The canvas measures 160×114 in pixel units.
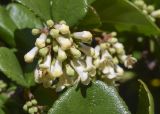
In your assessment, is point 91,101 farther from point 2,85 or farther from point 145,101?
point 2,85

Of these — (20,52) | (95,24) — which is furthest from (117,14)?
(20,52)

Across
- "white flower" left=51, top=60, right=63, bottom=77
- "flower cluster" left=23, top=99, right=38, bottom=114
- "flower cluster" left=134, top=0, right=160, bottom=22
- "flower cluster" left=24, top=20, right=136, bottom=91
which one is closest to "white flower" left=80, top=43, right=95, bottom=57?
"flower cluster" left=24, top=20, right=136, bottom=91

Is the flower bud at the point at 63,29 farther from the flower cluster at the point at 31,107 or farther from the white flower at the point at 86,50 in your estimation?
the flower cluster at the point at 31,107

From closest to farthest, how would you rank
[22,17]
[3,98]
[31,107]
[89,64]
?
[89,64], [31,107], [3,98], [22,17]

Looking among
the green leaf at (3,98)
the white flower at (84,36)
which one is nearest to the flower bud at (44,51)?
the white flower at (84,36)

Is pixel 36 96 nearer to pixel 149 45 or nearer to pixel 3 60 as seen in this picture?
pixel 3 60

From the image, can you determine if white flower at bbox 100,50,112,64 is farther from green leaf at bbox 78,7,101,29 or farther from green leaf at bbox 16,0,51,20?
green leaf at bbox 16,0,51,20

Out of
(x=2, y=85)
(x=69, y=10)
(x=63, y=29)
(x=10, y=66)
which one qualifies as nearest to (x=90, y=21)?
(x=69, y=10)
